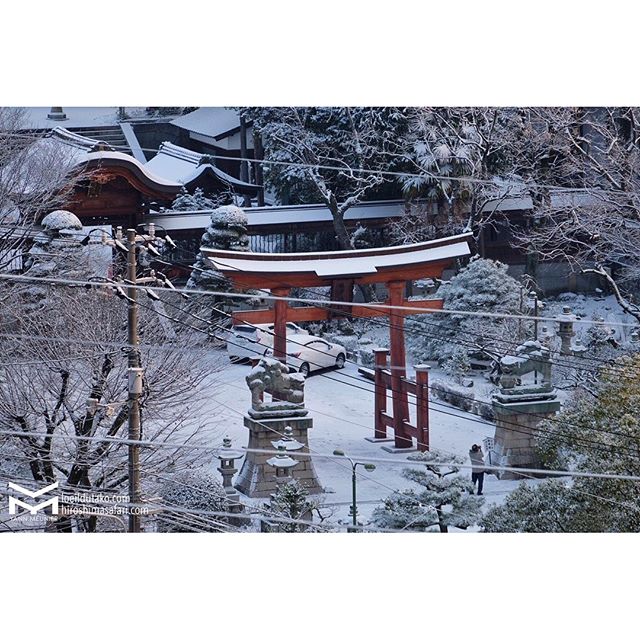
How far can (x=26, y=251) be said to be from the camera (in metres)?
5.25

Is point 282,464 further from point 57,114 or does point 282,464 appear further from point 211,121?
point 57,114

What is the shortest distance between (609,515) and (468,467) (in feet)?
2.37

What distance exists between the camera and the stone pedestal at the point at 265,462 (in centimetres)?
501

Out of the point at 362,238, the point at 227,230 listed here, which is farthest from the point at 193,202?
the point at 362,238

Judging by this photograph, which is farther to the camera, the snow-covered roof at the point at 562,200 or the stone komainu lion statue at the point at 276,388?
the snow-covered roof at the point at 562,200

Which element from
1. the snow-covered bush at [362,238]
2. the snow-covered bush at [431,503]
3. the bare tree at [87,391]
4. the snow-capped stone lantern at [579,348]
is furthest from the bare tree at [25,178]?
the snow-capped stone lantern at [579,348]

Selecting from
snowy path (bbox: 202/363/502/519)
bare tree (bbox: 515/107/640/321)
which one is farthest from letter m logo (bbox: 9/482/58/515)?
bare tree (bbox: 515/107/640/321)

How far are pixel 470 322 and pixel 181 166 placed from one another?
171 cm

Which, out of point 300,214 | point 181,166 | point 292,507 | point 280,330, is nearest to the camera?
point 292,507

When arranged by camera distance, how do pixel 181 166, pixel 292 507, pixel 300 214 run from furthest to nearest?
1. pixel 181 166
2. pixel 300 214
3. pixel 292 507

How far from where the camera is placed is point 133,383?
5.04m

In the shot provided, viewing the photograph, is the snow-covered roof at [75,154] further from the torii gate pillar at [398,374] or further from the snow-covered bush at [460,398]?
the snow-covered bush at [460,398]

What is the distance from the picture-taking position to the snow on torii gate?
200 inches

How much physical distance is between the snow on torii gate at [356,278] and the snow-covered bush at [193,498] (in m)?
0.72
